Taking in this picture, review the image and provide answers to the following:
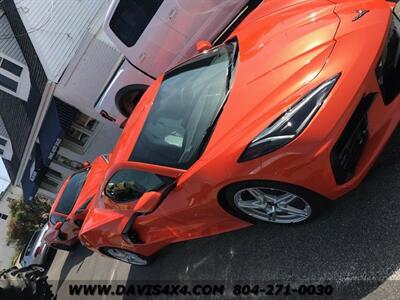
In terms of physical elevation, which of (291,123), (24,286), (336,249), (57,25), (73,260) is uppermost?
(57,25)

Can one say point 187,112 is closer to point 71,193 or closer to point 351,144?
point 351,144

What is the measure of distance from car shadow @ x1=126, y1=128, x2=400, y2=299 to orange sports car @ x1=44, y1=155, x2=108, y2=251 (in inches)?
148

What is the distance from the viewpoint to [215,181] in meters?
3.85

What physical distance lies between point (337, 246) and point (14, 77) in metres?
14.9

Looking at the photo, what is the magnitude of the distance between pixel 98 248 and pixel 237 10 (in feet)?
14.2

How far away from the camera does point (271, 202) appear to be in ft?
13.1

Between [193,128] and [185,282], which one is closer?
[193,128]

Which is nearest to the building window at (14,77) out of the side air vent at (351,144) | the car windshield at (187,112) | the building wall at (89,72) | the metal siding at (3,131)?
the building wall at (89,72)

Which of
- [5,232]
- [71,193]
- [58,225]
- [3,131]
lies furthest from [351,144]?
[5,232]

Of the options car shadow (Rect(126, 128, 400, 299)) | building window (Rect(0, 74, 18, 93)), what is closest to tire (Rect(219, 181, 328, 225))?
car shadow (Rect(126, 128, 400, 299))

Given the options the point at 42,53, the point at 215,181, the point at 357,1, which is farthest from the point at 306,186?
the point at 42,53

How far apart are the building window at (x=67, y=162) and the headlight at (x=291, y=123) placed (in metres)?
15.2

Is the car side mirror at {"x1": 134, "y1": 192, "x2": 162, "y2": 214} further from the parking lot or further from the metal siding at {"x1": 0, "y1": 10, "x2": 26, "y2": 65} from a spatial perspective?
the metal siding at {"x1": 0, "y1": 10, "x2": 26, "y2": 65}

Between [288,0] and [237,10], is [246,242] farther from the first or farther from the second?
[237,10]
